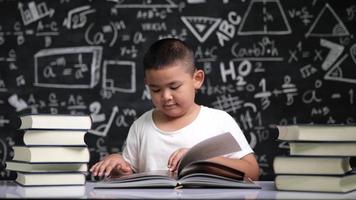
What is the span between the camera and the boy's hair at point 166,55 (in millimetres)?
2182

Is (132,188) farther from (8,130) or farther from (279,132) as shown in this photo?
(8,130)

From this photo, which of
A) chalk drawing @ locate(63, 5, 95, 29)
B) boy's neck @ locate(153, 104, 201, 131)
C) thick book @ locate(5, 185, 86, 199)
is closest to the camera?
thick book @ locate(5, 185, 86, 199)

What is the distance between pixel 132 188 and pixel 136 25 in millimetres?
1947

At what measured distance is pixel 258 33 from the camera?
133 inches

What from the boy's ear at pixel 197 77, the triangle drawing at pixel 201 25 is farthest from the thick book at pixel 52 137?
the triangle drawing at pixel 201 25

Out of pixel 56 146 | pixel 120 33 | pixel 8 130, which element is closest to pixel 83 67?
pixel 120 33

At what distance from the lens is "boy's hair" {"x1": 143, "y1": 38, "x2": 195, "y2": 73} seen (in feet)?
7.16

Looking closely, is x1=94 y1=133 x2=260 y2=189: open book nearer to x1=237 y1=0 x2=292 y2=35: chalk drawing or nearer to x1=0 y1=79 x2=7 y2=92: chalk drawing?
x1=237 y1=0 x2=292 y2=35: chalk drawing

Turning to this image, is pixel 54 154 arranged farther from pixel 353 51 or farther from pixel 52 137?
pixel 353 51

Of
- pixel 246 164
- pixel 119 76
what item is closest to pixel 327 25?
pixel 119 76

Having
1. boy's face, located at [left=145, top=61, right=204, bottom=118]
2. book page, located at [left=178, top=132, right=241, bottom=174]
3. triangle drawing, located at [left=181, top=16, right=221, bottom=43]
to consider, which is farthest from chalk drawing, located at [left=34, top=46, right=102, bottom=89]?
book page, located at [left=178, top=132, right=241, bottom=174]

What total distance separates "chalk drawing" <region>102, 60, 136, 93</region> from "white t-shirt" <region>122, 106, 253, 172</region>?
3.51ft

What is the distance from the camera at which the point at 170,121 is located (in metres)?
2.32

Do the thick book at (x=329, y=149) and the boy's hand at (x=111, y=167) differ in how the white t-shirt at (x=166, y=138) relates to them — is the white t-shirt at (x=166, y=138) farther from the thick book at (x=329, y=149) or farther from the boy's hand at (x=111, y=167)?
the thick book at (x=329, y=149)
